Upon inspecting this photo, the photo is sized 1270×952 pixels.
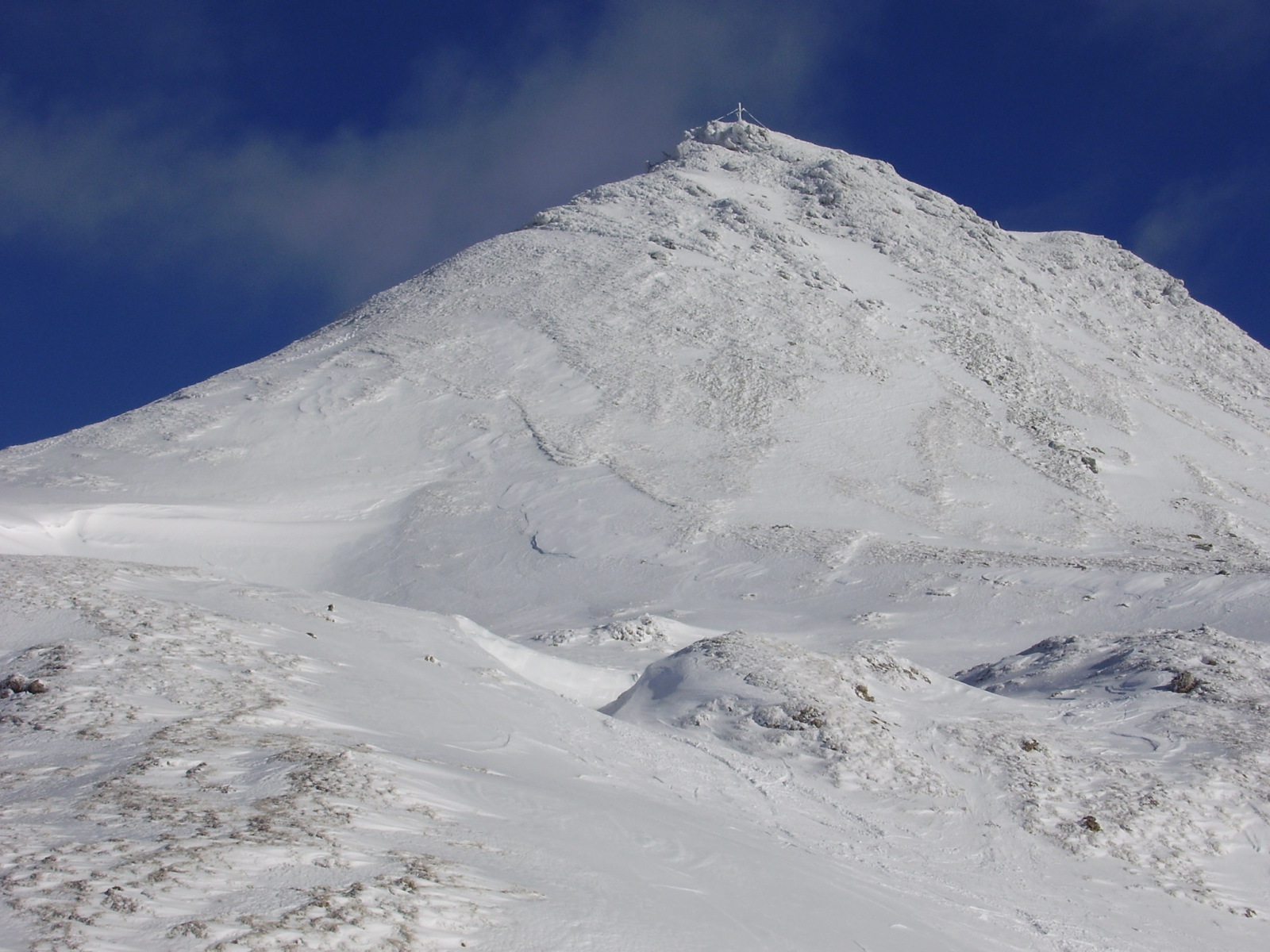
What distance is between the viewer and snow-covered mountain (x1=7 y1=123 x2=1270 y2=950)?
6.38 m

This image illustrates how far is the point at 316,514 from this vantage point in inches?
1344

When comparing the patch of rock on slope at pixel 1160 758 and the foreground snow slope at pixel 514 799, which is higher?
the patch of rock on slope at pixel 1160 758

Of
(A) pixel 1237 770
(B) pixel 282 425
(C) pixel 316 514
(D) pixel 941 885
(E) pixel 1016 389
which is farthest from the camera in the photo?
(E) pixel 1016 389

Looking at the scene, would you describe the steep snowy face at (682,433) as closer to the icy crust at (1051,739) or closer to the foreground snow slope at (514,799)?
the icy crust at (1051,739)

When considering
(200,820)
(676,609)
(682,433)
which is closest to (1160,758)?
(200,820)

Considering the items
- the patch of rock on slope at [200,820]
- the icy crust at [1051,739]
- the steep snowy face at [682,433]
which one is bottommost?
the patch of rock on slope at [200,820]

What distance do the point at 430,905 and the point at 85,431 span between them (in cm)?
4251

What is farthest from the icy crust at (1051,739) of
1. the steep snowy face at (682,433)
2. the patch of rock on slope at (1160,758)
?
the steep snowy face at (682,433)

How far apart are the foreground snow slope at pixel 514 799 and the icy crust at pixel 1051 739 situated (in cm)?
6

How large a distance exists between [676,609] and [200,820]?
21963 mm

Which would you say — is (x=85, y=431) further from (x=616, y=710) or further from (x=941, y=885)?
(x=941, y=885)

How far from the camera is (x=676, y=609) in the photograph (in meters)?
27.5

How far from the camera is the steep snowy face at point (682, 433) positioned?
31125mm

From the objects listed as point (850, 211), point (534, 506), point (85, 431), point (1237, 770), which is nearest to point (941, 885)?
point (1237, 770)
